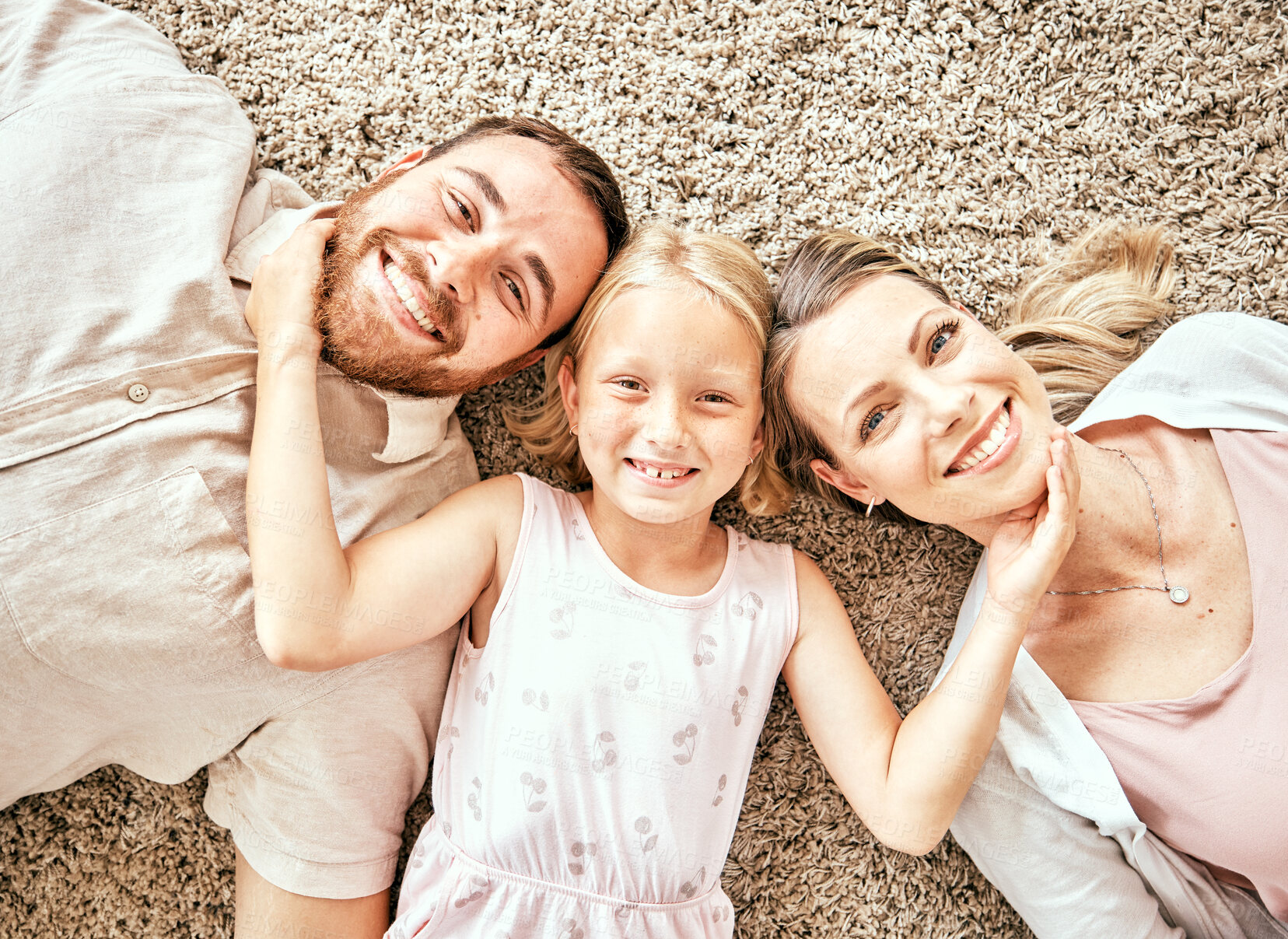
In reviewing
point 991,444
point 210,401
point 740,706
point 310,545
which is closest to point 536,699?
point 740,706

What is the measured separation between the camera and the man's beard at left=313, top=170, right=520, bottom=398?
167cm

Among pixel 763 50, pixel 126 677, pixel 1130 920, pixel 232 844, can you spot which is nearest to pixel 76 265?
pixel 126 677

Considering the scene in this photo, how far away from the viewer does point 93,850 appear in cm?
198

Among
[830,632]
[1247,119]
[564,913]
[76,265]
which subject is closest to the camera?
[76,265]

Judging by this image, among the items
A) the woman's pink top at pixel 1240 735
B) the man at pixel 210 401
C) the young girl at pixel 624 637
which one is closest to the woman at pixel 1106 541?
the woman's pink top at pixel 1240 735

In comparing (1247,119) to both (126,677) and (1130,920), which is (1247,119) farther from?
(126,677)

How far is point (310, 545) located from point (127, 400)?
0.44m

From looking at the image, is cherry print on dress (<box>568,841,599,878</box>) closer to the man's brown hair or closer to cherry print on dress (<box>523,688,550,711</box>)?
cherry print on dress (<box>523,688,550,711</box>)

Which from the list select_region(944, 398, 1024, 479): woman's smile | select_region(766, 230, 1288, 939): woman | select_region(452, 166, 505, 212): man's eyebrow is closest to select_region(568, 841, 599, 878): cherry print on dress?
select_region(766, 230, 1288, 939): woman

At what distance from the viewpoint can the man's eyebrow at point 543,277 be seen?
173 centimetres

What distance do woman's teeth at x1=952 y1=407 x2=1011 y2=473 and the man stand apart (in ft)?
2.86

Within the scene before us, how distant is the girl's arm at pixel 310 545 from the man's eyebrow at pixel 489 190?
320 millimetres

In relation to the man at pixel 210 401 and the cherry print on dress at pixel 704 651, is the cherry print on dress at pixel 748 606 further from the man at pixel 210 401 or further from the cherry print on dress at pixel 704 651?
the man at pixel 210 401

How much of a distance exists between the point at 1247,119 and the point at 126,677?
8.93 ft
